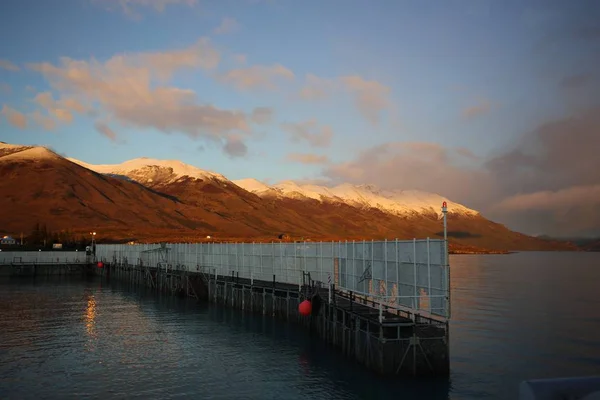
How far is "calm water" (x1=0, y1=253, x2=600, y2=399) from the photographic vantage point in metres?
24.7

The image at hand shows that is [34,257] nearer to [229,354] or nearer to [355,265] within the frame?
[229,354]

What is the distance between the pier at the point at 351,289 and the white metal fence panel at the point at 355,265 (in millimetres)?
52

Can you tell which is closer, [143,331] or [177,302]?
[143,331]

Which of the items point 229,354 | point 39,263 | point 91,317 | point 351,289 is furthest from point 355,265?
point 39,263

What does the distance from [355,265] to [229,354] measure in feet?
32.1

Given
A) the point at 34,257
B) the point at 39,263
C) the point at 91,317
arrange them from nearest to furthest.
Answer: the point at 91,317 → the point at 39,263 → the point at 34,257

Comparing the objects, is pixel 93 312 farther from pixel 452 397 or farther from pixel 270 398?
pixel 452 397

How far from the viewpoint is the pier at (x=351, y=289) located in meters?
24.7

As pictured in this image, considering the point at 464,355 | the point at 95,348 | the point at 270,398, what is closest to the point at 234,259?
the point at 95,348

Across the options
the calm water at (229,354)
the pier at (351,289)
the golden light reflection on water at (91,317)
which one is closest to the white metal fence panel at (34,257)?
the pier at (351,289)

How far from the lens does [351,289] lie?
34.8m

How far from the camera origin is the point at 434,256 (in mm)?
25203

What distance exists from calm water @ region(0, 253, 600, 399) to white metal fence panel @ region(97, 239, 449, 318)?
436cm

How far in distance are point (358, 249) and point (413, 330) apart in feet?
33.3
